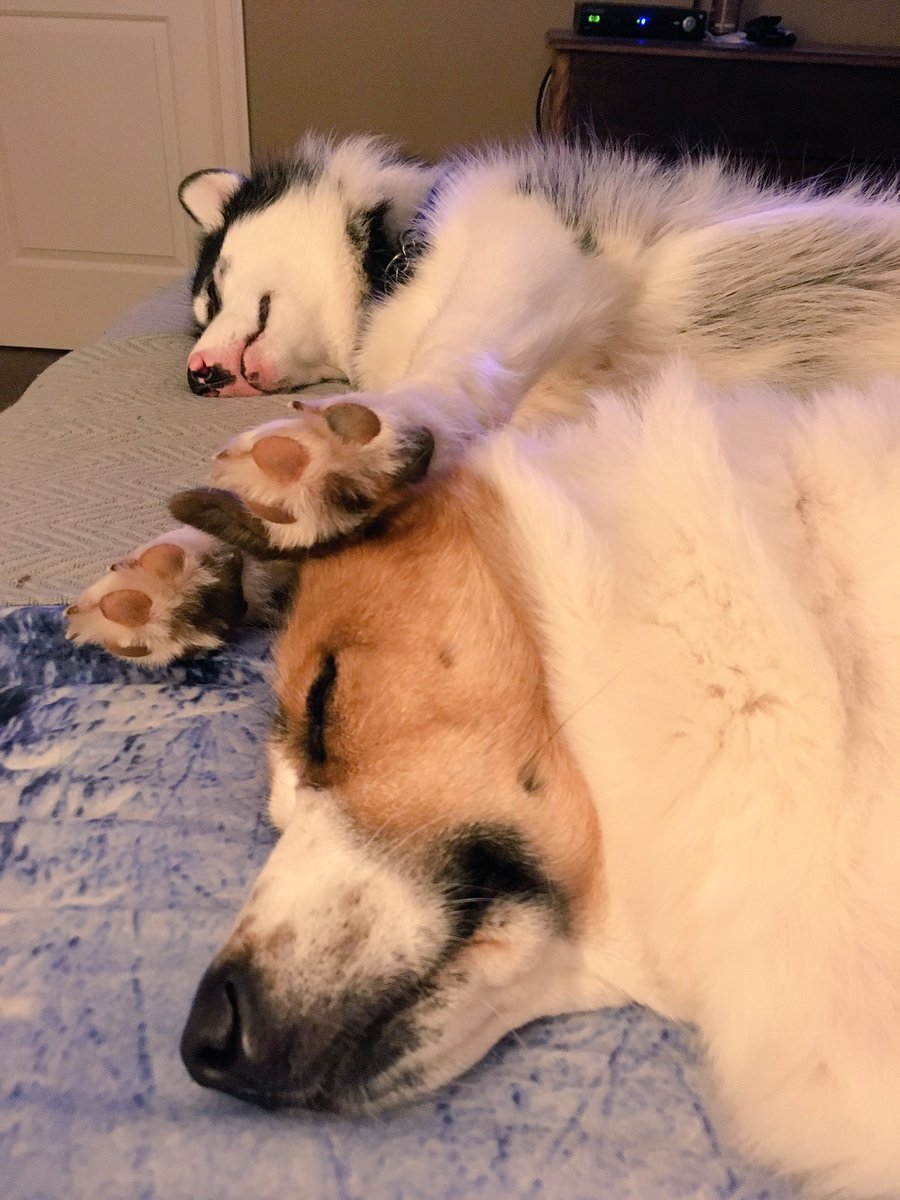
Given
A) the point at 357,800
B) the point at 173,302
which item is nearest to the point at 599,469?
the point at 357,800

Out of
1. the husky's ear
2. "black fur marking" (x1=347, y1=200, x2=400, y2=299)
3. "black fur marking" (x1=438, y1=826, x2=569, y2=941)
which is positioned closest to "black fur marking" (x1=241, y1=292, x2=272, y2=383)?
"black fur marking" (x1=347, y1=200, x2=400, y2=299)

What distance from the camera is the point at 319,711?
0.84 metres

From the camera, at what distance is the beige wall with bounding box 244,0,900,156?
11.2 feet

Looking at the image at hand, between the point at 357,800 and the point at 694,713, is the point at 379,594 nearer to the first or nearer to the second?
the point at 357,800

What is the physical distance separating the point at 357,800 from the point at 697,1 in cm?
367

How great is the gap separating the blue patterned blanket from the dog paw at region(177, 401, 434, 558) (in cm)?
21

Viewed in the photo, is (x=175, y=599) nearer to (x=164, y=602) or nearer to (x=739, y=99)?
(x=164, y=602)

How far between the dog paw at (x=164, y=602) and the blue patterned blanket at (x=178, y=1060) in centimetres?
10

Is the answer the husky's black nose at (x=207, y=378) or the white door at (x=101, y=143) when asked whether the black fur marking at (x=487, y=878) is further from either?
the white door at (x=101, y=143)

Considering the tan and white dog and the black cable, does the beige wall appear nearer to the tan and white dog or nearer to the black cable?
the black cable

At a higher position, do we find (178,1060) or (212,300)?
(212,300)

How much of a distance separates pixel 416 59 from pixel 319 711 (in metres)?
3.50

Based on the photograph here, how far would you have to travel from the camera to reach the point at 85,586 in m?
1.07

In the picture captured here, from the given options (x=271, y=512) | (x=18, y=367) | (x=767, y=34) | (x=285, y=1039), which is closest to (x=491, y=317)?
(x=271, y=512)
